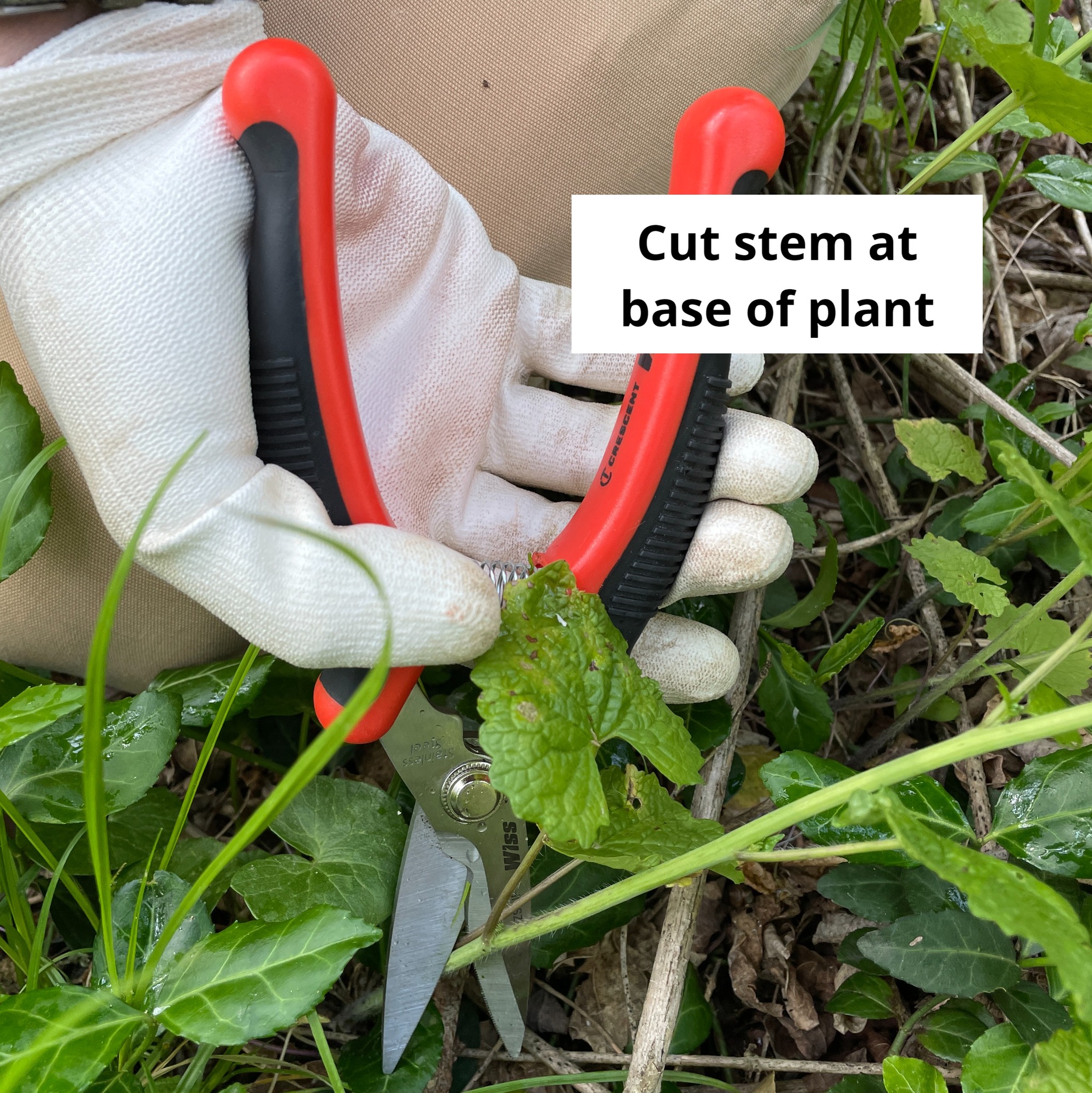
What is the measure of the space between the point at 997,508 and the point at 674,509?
447 mm

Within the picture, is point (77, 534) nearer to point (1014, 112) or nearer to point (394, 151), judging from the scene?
point (394, 151)

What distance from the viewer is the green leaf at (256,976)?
716mm

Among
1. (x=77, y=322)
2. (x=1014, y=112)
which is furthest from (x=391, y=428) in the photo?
(x=1014, y=112)

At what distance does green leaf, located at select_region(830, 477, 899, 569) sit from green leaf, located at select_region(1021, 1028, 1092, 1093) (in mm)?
704

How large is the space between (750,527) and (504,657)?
40cm

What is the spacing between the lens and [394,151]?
3.63 ft

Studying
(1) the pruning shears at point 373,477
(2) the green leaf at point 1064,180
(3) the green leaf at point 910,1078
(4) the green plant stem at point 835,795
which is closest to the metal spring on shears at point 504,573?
(1) the pruning shears at point 373,477

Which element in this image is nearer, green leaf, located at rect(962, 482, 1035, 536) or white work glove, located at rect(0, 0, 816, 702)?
white work glove, located at rect(0, 0, 816, 702)

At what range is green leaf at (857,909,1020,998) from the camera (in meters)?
0.93

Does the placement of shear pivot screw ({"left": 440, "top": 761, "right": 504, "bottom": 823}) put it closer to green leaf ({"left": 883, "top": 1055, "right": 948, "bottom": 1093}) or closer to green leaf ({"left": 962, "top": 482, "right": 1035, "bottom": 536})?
green leaf ({"left": 883, "top": 1055, "right": 948, "bottom": 1093})

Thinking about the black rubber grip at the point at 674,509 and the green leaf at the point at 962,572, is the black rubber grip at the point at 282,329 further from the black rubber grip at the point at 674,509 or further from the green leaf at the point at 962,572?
the green leaf at the point at 962,572

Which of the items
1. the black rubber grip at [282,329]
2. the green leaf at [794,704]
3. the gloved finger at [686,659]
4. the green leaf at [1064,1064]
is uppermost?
the black rubber grip at [282,329]

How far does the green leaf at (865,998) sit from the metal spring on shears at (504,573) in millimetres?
605

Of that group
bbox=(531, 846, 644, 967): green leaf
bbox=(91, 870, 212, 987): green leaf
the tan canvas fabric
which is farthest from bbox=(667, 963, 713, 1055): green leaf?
the tan canvas fabric
